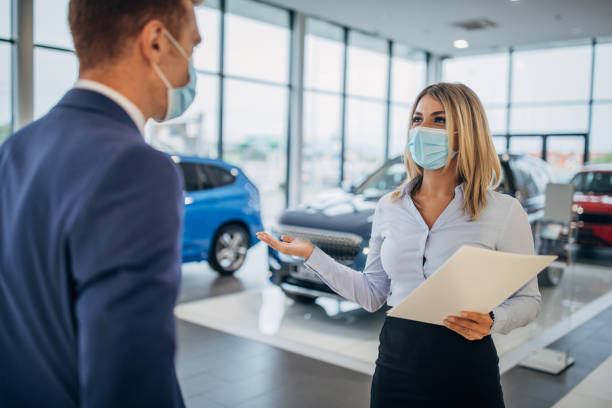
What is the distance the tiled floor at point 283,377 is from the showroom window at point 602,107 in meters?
9.86

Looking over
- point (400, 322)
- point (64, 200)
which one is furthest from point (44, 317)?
point (400, 322)

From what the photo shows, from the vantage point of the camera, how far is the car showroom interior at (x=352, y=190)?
1.64 m

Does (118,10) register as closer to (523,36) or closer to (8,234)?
(8,234)

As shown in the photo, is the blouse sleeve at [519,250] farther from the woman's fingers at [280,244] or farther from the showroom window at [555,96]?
the showroom window at [555,96]

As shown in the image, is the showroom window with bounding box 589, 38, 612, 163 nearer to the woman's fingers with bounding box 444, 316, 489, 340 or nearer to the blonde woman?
the blonde woman

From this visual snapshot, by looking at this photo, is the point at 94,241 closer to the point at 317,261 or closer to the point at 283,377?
the point at 317,261

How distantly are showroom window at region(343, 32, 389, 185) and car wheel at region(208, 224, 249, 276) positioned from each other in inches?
250

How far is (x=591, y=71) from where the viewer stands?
13.5m

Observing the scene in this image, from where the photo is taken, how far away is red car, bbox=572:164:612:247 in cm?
818

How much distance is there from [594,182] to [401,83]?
23.1ft

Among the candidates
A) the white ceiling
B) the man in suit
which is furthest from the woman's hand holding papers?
the white ceiling

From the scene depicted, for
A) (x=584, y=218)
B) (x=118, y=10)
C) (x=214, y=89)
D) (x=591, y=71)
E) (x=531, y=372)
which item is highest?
(x=591, y=71)

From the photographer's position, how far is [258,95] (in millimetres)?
11219

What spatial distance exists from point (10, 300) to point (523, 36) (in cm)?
1389
